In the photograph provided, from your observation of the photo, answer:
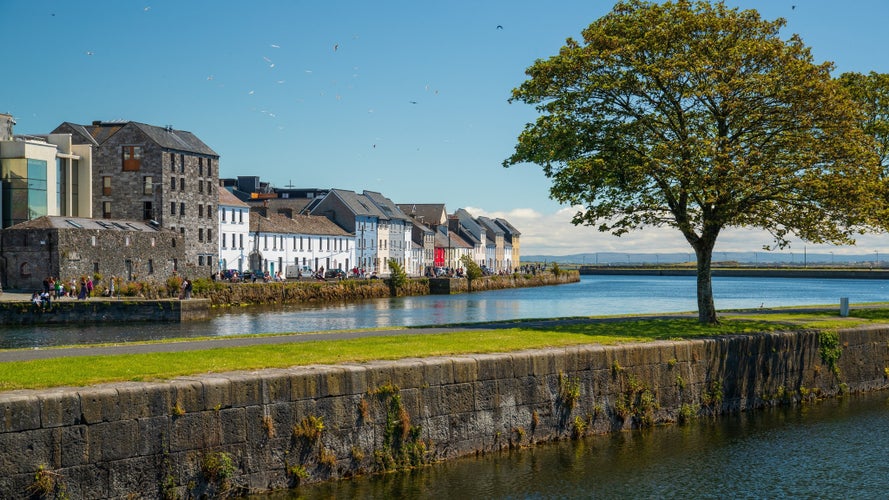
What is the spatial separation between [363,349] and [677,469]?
25.5 feet

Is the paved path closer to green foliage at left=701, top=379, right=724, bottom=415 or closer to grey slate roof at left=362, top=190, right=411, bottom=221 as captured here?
green foliage at left=701, top=379, right=724, bottom=415

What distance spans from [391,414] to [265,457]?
3.02m

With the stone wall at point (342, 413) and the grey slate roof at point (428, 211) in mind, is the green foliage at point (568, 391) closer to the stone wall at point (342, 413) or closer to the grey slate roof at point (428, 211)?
the stone wall at point (342, 413)

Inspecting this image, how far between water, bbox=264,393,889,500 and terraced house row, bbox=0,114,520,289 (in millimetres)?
60551

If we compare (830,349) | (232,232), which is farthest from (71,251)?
(830,349)

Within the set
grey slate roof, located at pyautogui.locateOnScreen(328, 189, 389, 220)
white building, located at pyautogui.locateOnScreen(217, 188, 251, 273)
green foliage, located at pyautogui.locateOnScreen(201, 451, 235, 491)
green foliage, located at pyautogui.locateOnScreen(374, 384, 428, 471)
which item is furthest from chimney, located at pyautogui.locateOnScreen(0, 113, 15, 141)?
green foliage, located at pyautogui.locateOnScreen(201, 451, 235, 491)

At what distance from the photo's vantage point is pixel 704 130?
33.6 metres

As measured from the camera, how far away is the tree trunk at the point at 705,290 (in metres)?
33.7

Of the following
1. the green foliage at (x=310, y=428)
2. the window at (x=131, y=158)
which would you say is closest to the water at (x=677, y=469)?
the green foliage at (x=310, y=428)

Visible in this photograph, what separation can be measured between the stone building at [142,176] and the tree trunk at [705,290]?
7032cm

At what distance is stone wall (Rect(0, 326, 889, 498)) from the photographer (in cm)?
1532

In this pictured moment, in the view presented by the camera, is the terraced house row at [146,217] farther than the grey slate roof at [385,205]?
No

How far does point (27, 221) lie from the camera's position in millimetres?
78188

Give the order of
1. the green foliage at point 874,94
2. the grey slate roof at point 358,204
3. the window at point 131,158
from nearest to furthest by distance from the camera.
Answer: the green foliage at point 874,94 → the window at point 131,158 → the grey slate roof at point 358,204
